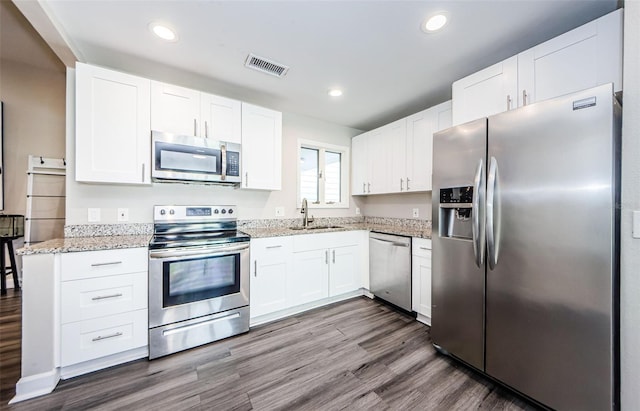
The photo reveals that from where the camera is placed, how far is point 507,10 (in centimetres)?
152

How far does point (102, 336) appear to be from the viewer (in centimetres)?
171

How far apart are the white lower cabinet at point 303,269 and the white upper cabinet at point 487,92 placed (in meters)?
1.79

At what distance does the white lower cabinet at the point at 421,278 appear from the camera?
2398 millimetres

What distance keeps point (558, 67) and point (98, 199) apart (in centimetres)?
385

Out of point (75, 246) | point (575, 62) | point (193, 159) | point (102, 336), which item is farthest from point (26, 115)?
point (575, 62)

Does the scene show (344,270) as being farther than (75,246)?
Yes

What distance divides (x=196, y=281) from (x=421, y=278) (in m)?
2.18

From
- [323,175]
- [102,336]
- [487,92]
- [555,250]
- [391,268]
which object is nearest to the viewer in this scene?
[555,250]

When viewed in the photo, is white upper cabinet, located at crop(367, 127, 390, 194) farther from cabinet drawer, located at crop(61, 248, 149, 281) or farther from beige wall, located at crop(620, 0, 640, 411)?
cabinet drawer, located at crop(61, 248, 149, 281)

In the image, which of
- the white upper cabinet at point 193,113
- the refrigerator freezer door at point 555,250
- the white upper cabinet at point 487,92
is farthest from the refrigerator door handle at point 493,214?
the white upper cabinet at point 193,113

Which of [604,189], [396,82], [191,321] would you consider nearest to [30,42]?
[191,321]

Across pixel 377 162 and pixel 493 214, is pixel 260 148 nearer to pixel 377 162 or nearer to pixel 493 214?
pixel 377 162

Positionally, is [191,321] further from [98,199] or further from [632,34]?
[632,34]

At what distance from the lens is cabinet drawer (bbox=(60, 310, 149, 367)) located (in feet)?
5.34
